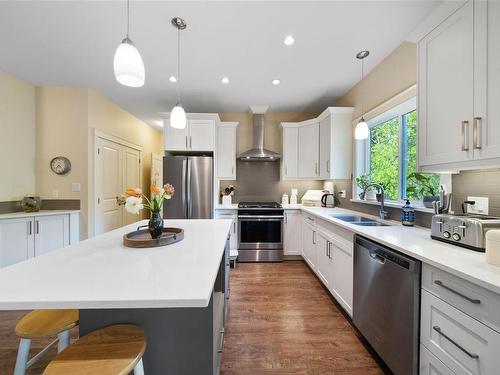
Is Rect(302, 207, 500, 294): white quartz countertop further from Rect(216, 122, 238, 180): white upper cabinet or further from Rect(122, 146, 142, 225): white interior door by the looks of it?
Rect(122, 146, 142, 225): white interior door

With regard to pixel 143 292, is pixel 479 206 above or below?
above

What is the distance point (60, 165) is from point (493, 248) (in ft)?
15.0

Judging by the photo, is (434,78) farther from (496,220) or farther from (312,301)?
(312,301)

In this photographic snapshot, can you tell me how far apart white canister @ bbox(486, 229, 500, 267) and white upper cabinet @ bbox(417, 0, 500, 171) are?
414 mm

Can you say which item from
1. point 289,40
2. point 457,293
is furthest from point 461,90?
point 289,40

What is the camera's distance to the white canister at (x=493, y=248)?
0.95m

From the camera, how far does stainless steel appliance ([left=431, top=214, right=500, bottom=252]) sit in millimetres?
1128

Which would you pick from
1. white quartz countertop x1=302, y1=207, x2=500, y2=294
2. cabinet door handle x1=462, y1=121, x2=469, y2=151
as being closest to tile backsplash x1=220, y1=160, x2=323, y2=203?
white quartz countertop x1=302, y1=207, x2=500, y2=294

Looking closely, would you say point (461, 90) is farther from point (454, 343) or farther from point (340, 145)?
point (340, 145)

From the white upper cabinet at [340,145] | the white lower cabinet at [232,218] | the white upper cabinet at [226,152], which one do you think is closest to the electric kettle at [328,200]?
the white upper cabinet at [340,145]

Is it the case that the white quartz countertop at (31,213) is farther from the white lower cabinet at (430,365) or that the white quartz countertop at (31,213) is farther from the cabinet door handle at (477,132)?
the cabinet door handle at (477,132)

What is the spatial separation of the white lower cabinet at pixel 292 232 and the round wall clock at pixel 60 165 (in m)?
3.45

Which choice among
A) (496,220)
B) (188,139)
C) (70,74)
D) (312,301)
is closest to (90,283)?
(496,220)

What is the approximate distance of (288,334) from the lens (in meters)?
1.80
